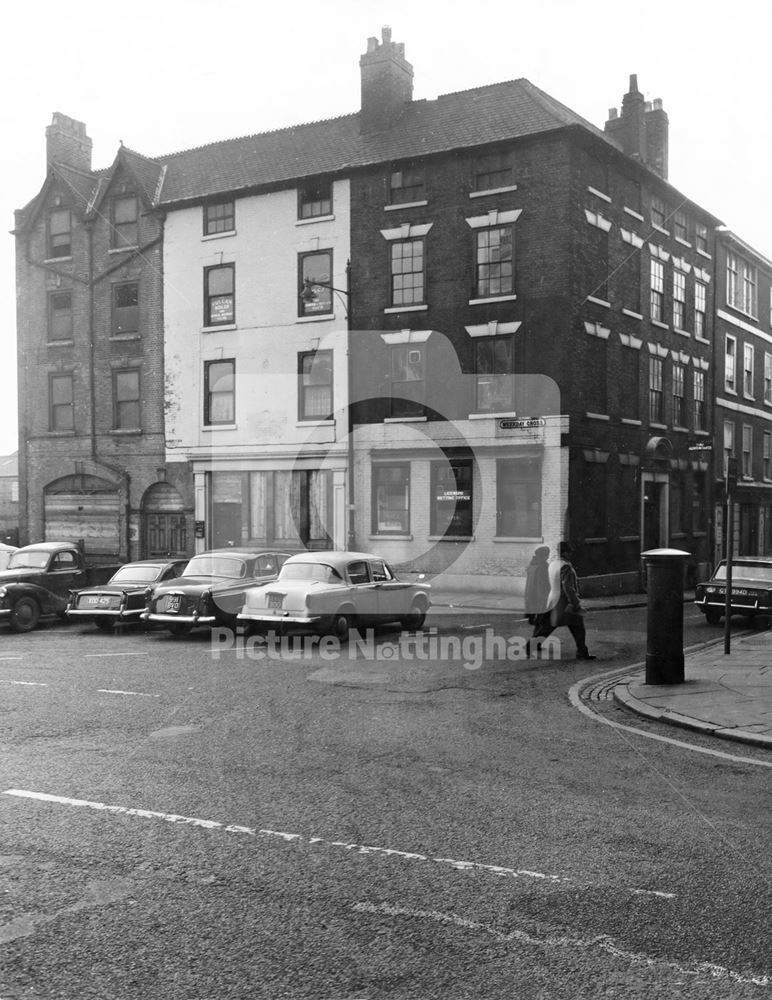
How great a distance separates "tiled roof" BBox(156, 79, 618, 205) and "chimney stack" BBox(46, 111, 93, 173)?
3.13 meters

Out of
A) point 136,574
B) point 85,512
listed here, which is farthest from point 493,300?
point 85,512

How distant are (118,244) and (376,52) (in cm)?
1057

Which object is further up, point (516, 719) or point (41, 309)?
point (41, 309)

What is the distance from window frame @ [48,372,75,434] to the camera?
32344mm

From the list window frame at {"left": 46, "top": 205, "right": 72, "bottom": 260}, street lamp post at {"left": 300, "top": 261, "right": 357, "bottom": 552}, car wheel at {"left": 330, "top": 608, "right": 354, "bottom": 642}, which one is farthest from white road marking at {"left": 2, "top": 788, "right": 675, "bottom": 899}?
window frame at {"left": 46, "top": 205, "right": 72, "bottom": 260}

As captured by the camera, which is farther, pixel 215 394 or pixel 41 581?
pixel 215 394

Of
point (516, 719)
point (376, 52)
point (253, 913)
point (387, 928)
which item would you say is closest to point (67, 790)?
point (253, 913)

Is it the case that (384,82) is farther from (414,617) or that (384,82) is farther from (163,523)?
(414,617)

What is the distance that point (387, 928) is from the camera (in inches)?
172

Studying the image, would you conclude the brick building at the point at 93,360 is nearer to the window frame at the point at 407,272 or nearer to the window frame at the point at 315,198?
the window frame at the point at 315,198

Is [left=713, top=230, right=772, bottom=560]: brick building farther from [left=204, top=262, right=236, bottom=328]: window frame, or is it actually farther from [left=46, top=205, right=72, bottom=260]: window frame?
[left=46, top=205, right=72, bottom=260]: window frame

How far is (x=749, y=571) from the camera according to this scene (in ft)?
65.1

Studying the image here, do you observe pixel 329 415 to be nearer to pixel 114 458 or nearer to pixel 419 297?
pixel 419 297

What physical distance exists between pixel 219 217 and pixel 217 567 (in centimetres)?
1631
